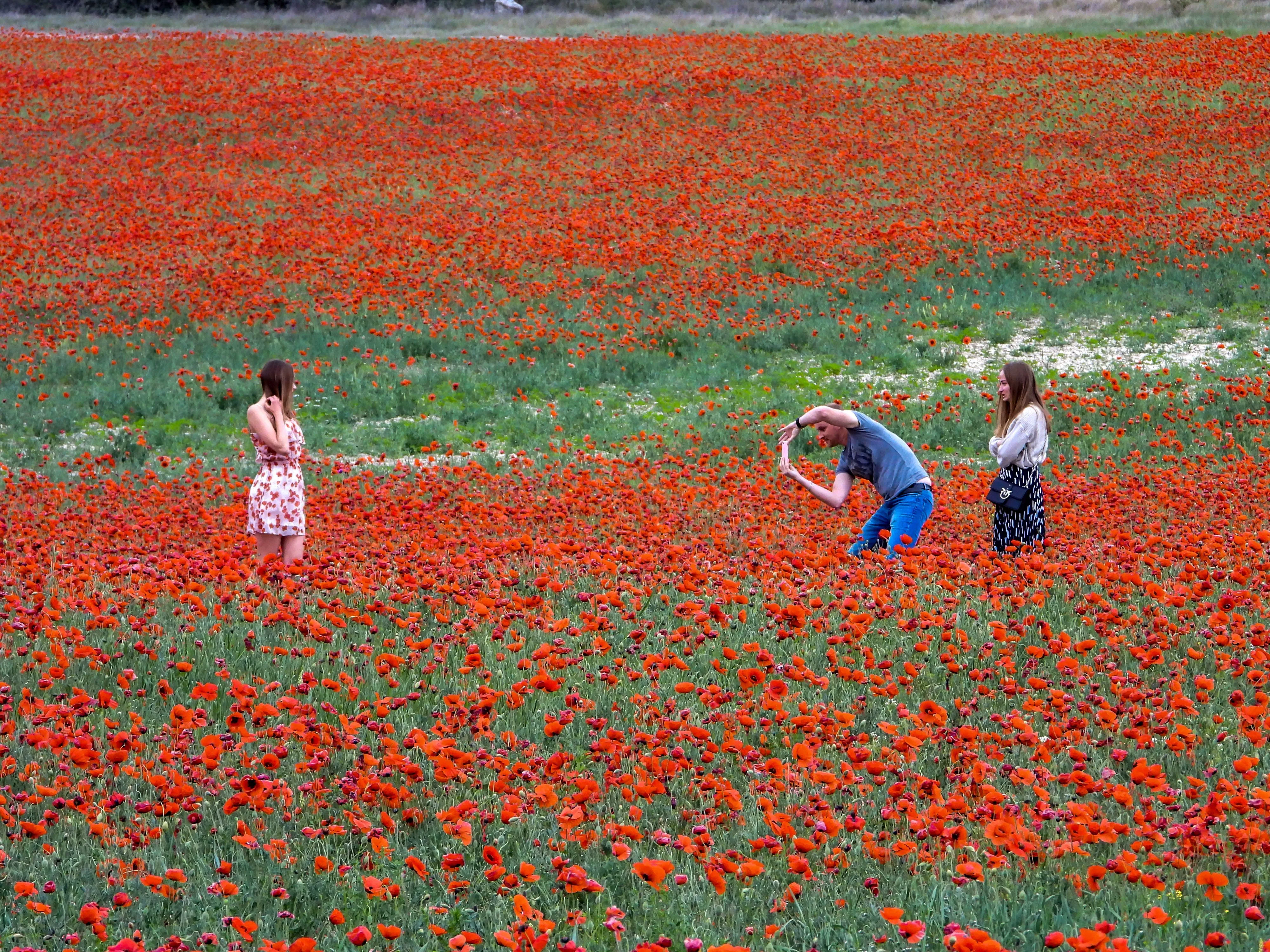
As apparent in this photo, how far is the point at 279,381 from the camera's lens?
7.56 metres

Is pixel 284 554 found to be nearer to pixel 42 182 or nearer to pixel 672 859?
pixel 672 859

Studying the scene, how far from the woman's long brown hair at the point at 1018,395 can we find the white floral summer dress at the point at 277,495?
461cm

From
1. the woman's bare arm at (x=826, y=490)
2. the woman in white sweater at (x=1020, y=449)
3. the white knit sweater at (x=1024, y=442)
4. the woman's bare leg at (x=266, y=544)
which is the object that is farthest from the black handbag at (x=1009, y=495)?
the woman's bare leg at (x=266, y=544)

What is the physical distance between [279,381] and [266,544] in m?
1.12

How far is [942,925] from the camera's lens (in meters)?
3.17

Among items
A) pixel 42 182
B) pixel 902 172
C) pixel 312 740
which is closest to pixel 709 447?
pixel 312 740

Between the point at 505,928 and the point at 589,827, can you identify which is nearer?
the point at 505,928

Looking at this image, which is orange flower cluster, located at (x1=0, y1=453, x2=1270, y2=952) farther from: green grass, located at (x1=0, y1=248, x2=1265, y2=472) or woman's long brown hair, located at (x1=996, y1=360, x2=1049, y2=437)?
green grass, located at (x1=0, y1=248, x2=1265, y2=472)

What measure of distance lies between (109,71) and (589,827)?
3410cm

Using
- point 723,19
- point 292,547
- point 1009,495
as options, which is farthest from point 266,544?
point 723,19

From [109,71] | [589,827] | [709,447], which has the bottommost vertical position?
[709,447]

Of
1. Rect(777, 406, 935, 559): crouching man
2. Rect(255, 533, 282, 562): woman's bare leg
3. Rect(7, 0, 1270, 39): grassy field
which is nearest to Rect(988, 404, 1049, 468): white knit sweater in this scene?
Rect(777, 406, 935, 559): crouching man

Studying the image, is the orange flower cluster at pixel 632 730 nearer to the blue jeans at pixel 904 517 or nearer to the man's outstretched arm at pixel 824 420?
the blue jeans at pixel 904 517

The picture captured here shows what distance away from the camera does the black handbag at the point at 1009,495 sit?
7488 mm
